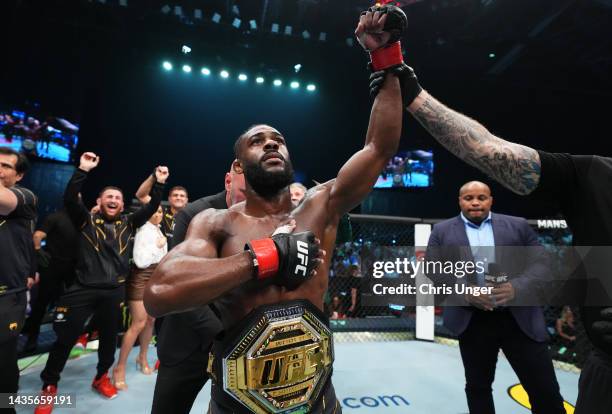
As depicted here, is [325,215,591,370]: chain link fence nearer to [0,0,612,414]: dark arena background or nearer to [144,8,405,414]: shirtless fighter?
[0,0,612,414]: dark arena background

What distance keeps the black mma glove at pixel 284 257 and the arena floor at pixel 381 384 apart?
2.30 meters

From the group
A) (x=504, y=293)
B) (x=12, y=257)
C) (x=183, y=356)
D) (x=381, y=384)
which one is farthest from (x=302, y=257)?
(x=381, y=384)

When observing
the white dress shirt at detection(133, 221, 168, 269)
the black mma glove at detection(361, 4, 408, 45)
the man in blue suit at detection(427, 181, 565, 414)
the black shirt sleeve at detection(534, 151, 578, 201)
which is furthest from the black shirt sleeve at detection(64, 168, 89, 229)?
the black shirt sleeve at detection(534, 151, 578, 201)

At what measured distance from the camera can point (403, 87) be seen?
135 centimetres

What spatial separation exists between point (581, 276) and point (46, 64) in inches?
390

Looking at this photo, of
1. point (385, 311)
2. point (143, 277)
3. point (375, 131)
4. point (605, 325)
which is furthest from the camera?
point (385, 311)

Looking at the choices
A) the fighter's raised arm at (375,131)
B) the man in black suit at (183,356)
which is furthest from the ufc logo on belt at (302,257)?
the man in black suit at (183,356)

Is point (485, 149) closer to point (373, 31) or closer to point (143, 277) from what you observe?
point (373, 31)

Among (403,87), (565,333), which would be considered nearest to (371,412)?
(403,87)

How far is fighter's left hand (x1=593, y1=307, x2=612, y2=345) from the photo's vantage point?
37.0 inches

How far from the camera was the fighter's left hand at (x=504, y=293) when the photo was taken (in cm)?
210

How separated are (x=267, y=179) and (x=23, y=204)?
1.67 metres

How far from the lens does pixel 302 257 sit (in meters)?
1.06

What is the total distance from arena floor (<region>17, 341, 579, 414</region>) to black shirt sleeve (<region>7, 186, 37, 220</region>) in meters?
1.63
